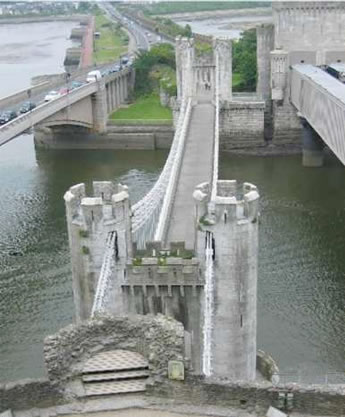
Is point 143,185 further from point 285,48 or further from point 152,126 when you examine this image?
point 285,48

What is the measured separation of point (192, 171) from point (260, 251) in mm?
4995

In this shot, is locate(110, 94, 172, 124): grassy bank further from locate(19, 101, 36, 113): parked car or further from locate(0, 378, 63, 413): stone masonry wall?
locate(0, 378, 63, 413): stone masonry wall

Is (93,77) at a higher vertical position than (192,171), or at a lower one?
higher

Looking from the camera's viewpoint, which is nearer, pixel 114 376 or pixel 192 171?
pixel 114 376

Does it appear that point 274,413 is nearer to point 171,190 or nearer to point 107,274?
point 107,274

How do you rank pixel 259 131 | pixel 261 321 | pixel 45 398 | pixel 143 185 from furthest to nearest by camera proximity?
pixel 259 131 < pixel 143 185 < pixel 261 321 < pixel 45 398

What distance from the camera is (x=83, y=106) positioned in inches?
1911

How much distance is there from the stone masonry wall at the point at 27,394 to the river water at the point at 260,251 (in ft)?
37.6

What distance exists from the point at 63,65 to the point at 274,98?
56.9 metres

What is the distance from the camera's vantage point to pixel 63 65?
9656 centimetres

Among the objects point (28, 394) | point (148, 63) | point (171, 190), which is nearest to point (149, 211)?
point (171, 190)

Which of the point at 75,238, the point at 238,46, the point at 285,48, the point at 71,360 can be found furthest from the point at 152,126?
the point at 71,360

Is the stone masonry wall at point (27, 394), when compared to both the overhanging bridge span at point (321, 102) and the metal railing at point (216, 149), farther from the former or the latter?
the overhanging bridge span at point (321, 102)

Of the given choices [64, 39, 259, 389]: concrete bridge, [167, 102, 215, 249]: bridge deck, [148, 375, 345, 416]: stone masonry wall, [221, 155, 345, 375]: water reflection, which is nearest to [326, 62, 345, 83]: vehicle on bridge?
[221, 155, 345, 375]: water reflection
